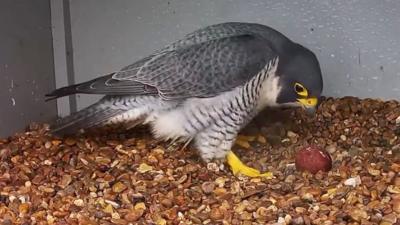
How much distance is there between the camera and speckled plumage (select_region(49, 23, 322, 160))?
312 centimetres

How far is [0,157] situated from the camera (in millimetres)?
3289

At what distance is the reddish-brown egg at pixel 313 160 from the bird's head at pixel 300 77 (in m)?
0.24

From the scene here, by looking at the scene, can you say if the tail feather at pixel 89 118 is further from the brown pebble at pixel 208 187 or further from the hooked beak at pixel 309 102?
the hooked beak at pixel 309 102

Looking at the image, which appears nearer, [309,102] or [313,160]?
[313,160]

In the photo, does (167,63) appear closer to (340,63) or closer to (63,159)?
(63,159)

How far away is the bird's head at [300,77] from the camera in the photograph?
3191 millimetres

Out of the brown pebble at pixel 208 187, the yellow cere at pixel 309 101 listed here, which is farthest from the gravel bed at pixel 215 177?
the yellow cere at pixel 309 101

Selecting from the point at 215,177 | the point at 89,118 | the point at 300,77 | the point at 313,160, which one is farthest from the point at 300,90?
the point at 89,118

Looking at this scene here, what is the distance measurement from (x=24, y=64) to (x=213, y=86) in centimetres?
95

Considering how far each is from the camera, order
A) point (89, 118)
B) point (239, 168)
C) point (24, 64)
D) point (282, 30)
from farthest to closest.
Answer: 1. point (282, 30)
2. point (24, 64)
3. point (89, 118)
4. point (239, 168)

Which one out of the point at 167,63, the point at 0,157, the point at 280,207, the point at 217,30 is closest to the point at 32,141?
the point at 0,157

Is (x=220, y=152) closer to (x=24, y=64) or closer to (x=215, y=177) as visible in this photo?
(x=215, y=177)

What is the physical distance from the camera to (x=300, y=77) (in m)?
3.19

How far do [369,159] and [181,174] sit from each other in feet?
2.38
